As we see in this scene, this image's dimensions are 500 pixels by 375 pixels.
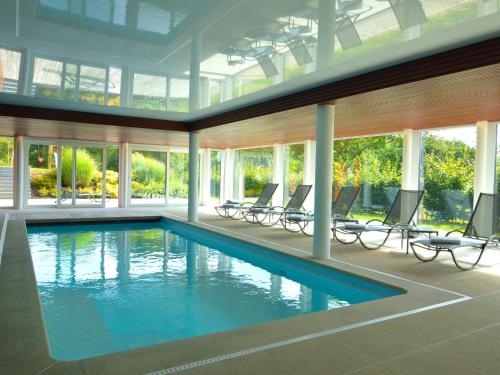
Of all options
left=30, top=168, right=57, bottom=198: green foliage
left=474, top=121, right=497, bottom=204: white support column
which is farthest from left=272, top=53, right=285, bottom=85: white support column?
left=30, top=168, right=57, bottom=198: green foliage

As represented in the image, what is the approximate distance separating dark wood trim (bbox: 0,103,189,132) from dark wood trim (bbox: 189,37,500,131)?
3.64m

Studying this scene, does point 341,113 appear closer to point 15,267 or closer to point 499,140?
point 499,140

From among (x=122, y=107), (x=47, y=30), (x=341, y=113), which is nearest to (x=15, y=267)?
(x=47, y=30)

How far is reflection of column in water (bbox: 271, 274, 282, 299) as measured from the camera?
5.55 meters

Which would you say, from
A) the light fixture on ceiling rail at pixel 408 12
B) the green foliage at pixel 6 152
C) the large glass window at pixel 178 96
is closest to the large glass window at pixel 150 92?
the large glass window at pixel 178 96

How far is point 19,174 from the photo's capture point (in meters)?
14.0

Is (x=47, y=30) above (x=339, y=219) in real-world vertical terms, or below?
above

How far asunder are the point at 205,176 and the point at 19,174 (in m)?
7.20

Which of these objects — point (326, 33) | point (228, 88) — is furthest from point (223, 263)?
point (326, 33)

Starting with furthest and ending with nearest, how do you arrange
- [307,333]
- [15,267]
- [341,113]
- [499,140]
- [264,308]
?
[499,140]
[341,113]
[15,267]
[264,308]
[307,333]

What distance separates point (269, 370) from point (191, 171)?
30.7ft

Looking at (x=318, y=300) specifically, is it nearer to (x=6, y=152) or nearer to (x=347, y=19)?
(x=347, y=19)

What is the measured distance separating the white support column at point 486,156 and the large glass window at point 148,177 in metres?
11.5

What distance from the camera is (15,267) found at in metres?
5.53
